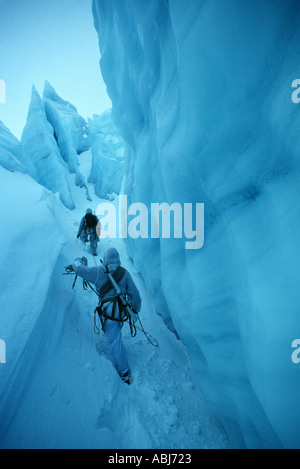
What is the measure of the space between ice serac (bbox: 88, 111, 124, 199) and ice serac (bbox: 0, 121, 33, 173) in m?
4.85

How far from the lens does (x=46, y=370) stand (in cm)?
169

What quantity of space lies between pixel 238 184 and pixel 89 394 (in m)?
2.31

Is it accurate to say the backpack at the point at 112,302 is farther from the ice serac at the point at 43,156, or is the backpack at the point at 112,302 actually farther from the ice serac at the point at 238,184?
the ice serac at the point at 43,156

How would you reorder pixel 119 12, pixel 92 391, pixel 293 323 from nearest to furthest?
pixel 293 323 → pixel 92 391 → pixel 119 12

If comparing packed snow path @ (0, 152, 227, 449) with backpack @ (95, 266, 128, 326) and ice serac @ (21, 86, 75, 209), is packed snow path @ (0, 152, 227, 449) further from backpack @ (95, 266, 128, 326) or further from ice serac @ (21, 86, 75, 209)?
ice serac @ (21, 86, 75, 209)

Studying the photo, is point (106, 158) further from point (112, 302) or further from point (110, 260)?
point (112, 302)

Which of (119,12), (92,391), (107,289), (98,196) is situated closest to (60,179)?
(98,196)

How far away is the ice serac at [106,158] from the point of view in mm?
12664

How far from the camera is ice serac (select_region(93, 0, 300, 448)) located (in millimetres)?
1241

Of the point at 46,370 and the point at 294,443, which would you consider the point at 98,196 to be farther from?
the point at 294,443

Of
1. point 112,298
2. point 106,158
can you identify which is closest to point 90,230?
point 112,298

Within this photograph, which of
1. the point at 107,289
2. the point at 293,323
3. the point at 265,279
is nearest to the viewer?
the point at 293,323
